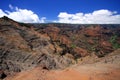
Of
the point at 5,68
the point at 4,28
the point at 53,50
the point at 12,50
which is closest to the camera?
the point at 5,68

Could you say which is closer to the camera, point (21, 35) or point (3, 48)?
point (3, 48)

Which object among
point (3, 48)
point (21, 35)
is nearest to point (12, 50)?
point (3, 48)

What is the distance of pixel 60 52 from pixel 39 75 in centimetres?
2502

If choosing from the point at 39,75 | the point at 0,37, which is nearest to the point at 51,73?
the point at 39,75

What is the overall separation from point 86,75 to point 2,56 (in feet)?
65.8

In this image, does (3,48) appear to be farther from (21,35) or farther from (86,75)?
(86,75)

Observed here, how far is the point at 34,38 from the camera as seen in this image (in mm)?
39594

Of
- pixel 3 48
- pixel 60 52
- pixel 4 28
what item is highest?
pixel 4 28

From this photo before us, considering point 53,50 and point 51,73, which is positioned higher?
point 51,73

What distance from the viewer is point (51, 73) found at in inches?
626

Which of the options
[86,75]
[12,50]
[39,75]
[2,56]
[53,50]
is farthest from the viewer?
[53,50]

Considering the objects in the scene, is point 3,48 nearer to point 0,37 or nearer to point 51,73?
point 0,37

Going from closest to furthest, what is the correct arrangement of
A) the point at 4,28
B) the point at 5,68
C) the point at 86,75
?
the point at 86,75 → the point at 5,68 → the point at 4,28

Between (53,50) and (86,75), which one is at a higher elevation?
(86,75)
